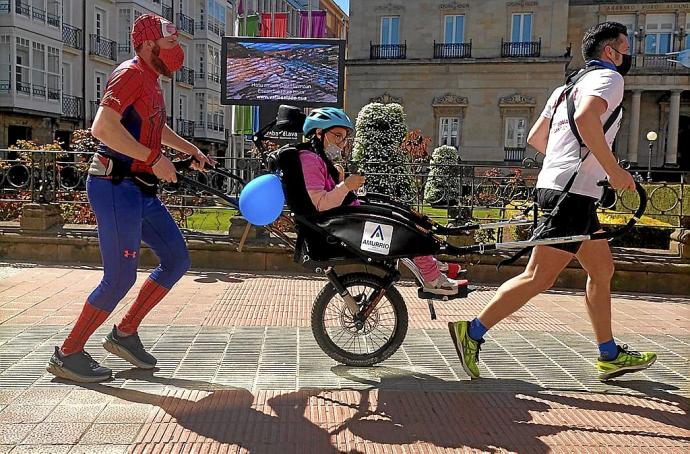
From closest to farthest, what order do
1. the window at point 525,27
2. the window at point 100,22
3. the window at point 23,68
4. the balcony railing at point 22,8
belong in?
the balcony railing at point 22,8
the window at point 23,68
the window at point 525,27
the window at point 100,22

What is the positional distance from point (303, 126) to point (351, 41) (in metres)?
36.1

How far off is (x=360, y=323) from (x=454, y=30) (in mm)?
36028

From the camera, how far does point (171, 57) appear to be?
399 cm

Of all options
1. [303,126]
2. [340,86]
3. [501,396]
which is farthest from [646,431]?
[340,86]

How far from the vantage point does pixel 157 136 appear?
3.99m

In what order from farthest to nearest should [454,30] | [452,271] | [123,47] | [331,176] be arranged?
[123,47] → [454,30] → [452,271] → [331,176]

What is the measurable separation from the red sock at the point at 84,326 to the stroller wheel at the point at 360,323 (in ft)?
4.56

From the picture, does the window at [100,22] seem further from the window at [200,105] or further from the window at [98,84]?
the window at [200,105]

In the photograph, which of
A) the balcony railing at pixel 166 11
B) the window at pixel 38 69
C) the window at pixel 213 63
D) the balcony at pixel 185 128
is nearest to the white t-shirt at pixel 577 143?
the window at pixel 38 69

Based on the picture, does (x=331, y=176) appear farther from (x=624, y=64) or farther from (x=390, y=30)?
(x=390, y=30)

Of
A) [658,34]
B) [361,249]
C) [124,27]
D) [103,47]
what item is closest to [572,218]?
[361,249]

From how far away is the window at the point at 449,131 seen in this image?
123ft

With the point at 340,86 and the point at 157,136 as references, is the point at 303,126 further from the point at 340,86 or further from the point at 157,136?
the point at 340,86

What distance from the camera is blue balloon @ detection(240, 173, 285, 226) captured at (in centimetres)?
408
